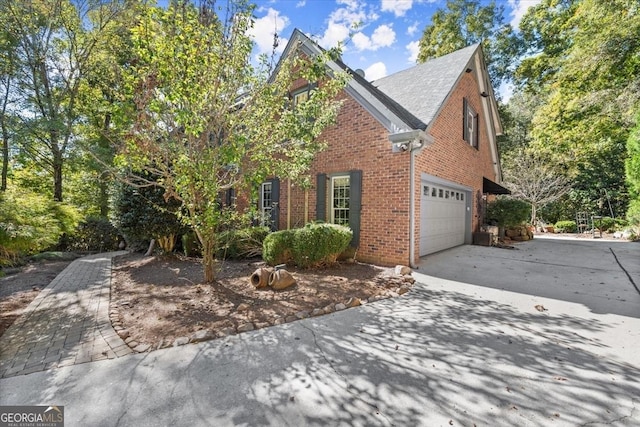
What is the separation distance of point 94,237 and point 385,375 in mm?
13486

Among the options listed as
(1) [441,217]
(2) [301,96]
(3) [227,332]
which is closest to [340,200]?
(1) [441,217]

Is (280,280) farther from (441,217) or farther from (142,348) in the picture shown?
(441,217)

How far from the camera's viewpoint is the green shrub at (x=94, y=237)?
11188 millimetres

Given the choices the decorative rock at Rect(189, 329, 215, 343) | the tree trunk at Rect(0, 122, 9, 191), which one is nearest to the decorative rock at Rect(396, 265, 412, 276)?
the decorative rock at Rect(189, 329, 215, 343)

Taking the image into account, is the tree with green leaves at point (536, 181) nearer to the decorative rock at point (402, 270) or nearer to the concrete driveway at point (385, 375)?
the decorative rock at point (402, 270)

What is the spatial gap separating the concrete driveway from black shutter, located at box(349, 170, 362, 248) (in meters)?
3.16

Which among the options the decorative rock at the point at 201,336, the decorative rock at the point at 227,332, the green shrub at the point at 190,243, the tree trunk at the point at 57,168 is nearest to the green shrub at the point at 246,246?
the green shrub at the point at 190,243

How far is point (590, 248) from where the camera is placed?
9578mm

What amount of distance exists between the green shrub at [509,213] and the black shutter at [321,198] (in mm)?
8764

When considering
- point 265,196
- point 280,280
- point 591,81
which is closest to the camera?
point 280,280

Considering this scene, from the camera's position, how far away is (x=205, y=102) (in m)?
4.31

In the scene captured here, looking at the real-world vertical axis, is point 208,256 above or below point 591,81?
below

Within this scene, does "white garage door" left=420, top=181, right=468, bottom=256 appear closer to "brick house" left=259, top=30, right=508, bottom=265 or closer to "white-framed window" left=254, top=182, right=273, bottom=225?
"brick house" left=259, top=30, right=508, bottom=265

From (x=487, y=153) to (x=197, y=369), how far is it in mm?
14173
